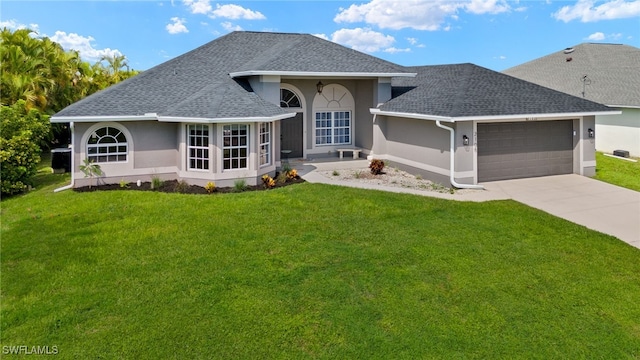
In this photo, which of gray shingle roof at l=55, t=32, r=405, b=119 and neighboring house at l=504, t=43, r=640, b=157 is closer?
gray shingle roof at l=55, t=32, r=405, b=119

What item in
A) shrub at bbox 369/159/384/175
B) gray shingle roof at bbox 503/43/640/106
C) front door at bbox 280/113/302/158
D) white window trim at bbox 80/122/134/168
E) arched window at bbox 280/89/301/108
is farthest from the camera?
gray shingle roof at bbox 503/43/640/106

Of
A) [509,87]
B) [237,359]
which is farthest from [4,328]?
[509,87]

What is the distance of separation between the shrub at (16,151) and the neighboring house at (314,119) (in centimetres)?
190

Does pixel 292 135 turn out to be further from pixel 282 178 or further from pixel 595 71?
pixel 595 71

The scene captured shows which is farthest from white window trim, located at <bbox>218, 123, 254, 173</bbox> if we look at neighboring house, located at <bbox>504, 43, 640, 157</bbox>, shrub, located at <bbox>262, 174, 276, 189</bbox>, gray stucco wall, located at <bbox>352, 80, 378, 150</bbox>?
neighboring house, located at <bbox>504, 43, 640, 157</bbox>

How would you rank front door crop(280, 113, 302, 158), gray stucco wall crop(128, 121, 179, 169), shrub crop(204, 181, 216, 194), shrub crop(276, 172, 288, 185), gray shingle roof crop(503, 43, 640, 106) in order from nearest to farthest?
shrub crop(204, 181, 216, 194) → gray stucco wall crop(128, 121, 179, 169) → shrub crop(276, 172, 288, 185) → front door crop(280, 113, 302, 158) → gray shingle roof crop(503, 43, 640, 106)

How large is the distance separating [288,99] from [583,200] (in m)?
12.1

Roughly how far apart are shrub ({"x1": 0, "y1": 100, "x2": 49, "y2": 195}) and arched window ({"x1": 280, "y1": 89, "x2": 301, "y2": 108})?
945 cm

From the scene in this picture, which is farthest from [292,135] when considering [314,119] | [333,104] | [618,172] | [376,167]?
[618,172]

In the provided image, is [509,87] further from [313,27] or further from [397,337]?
[397,337]

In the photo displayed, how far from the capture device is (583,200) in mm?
12734

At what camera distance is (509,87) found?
54.0ft

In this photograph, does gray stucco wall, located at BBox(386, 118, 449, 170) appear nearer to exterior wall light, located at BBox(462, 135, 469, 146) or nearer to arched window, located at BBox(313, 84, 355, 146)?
exterior wall light, located at BBox(462, 135, 469, 146)

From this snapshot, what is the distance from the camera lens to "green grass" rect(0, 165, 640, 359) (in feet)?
19.1
